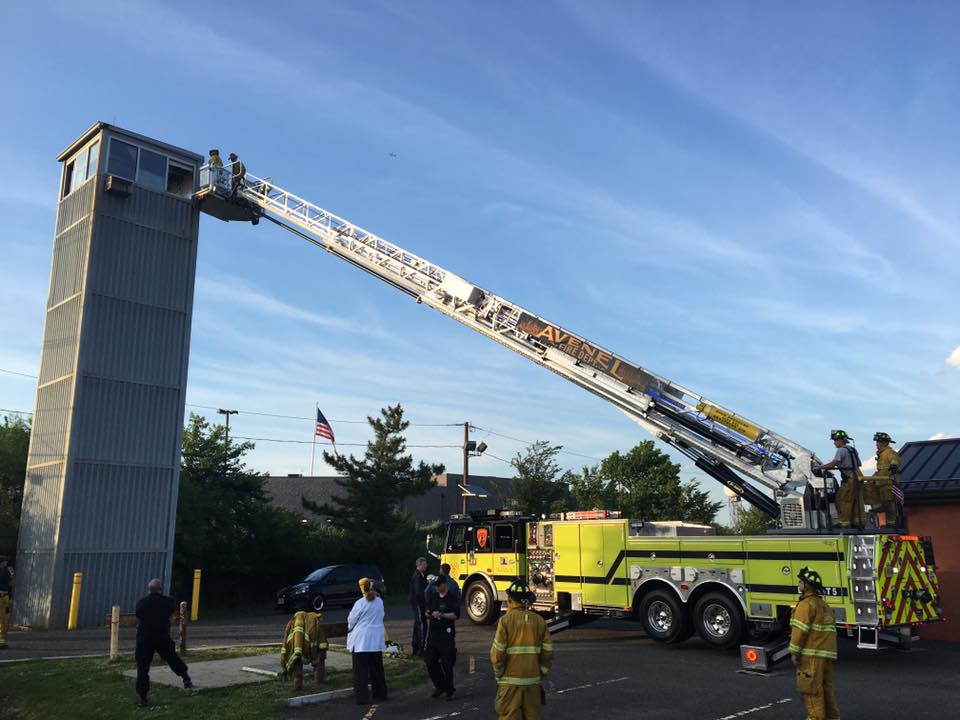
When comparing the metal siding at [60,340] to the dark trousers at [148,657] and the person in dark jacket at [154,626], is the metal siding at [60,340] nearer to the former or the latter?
the person in dark jacket at [154,626]

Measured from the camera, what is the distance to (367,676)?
33.8ft

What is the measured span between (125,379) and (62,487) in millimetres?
3217

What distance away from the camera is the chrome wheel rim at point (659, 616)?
14.9m

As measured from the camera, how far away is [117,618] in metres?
13.3

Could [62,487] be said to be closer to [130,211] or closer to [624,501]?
[130,211]

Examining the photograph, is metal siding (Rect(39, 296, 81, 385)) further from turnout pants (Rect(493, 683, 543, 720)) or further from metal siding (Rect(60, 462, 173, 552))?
turnout pants (Rect(493, 683, 543, 720))

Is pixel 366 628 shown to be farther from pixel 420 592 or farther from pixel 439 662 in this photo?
pixel 420 592

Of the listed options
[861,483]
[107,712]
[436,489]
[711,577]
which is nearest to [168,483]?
[107,712]

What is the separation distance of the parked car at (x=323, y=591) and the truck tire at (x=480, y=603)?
20.8 ft

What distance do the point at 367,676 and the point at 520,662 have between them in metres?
3.82

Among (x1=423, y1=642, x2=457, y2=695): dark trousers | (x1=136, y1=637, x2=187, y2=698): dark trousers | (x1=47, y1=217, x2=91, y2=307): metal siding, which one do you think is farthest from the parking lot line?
(x1=47, y1=217, x2=91, y2=307): metal siding

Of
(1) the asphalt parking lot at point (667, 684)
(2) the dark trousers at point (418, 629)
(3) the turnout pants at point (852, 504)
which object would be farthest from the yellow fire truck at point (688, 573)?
(2) the dark trousers at point (418, 629)

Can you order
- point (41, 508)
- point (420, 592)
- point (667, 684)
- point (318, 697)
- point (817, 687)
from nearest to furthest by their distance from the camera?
point (817, 687)
point (318, 697)
point (667, 684)
point (420, 592)
point (41, 508)

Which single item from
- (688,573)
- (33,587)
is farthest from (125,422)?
(688,573)
